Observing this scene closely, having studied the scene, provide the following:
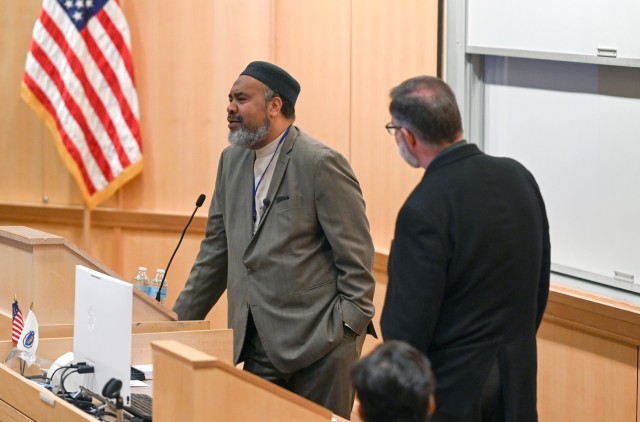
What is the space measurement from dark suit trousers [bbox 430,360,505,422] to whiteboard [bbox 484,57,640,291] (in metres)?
1.69

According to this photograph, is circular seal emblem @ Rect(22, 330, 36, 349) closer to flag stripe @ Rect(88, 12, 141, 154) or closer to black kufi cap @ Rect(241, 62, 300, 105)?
black kufi cap @ Rect(241, 62, 300, 105)

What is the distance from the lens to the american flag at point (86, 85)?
21.2ft

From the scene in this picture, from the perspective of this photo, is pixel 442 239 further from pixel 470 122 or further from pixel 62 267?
pixel 470 122

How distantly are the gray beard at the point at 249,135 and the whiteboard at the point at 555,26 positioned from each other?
1464 mm

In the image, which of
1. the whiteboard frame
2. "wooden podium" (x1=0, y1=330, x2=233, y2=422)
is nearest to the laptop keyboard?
"wooden podium" (x1=0, y1=330, x2=233, y2=422)

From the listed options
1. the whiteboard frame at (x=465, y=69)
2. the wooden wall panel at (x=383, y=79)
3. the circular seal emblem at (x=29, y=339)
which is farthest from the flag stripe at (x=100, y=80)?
the circular seal emblem at (x=29, y=339)

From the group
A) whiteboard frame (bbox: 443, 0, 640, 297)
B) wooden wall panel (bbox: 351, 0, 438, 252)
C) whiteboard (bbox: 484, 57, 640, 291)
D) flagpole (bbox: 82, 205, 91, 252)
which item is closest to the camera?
whiteboard (bbox: 484, 57, 640, 291)

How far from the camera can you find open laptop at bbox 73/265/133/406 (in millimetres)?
2789

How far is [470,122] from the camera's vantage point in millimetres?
4926

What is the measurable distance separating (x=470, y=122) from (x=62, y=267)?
214 centimetres

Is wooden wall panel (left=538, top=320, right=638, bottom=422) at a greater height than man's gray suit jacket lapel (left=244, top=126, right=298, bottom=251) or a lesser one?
lesser

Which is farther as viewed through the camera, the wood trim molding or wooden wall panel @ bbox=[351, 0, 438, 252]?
the wood trim molding

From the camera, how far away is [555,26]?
4352 millimetres

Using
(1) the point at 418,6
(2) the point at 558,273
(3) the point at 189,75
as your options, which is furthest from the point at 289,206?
(3) the point at 189,75
